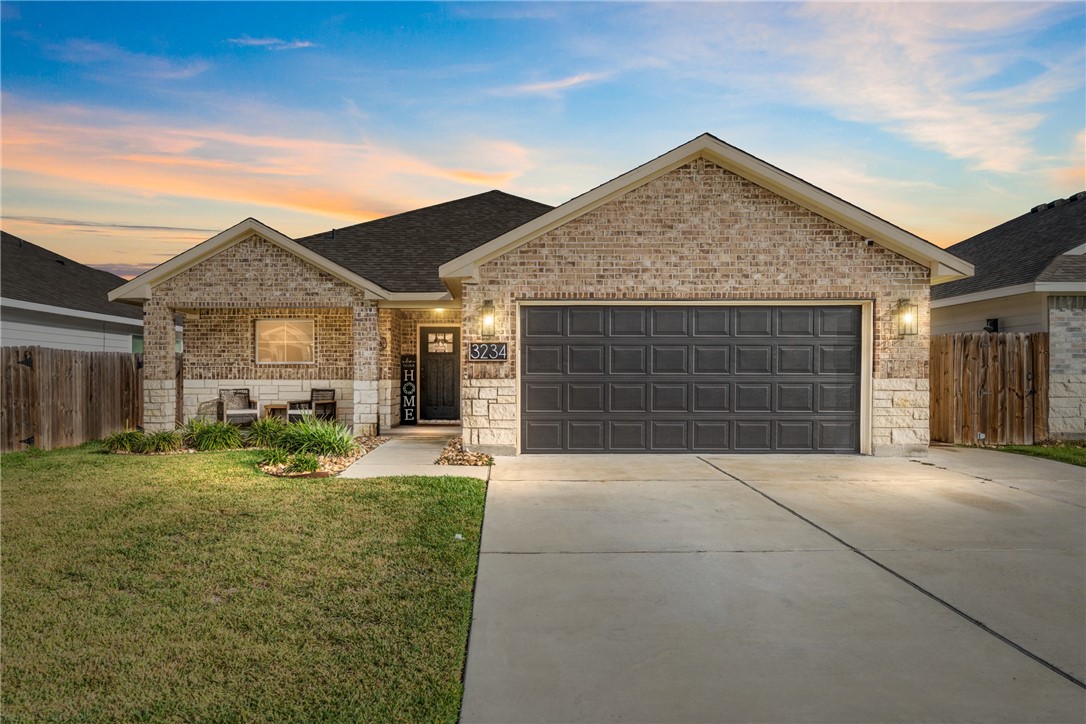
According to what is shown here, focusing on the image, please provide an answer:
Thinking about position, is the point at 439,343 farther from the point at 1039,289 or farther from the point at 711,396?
the point at 1039,289

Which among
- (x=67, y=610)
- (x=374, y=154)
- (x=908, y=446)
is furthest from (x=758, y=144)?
(x=67, y=610)

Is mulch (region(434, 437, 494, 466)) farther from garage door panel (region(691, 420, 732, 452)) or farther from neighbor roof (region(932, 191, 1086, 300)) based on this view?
neighbor roof (region(932, 191, 1086, 300))

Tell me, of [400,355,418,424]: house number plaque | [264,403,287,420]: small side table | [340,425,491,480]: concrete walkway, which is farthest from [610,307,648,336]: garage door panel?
[264,403,287,420]: small side table

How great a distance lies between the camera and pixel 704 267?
991 cm

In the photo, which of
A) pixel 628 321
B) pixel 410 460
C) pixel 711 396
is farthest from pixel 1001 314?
pixel 410 460

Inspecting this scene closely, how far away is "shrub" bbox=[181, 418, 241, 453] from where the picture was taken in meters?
10.8

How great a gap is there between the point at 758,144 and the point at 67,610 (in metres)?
15.6

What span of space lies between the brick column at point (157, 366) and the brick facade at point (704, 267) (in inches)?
270

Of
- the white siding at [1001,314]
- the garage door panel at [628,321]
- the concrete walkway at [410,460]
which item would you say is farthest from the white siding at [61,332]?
the white siding at [1001,314]

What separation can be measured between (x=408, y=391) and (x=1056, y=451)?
45.0 feet

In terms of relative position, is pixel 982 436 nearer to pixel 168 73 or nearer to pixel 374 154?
pixel 374 154

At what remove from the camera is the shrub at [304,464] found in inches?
334

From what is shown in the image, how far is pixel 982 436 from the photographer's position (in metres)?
11.8

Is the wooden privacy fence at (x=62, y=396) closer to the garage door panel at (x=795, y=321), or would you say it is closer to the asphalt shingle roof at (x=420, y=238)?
the asphalt shingle roof at (x=420, y=238)
